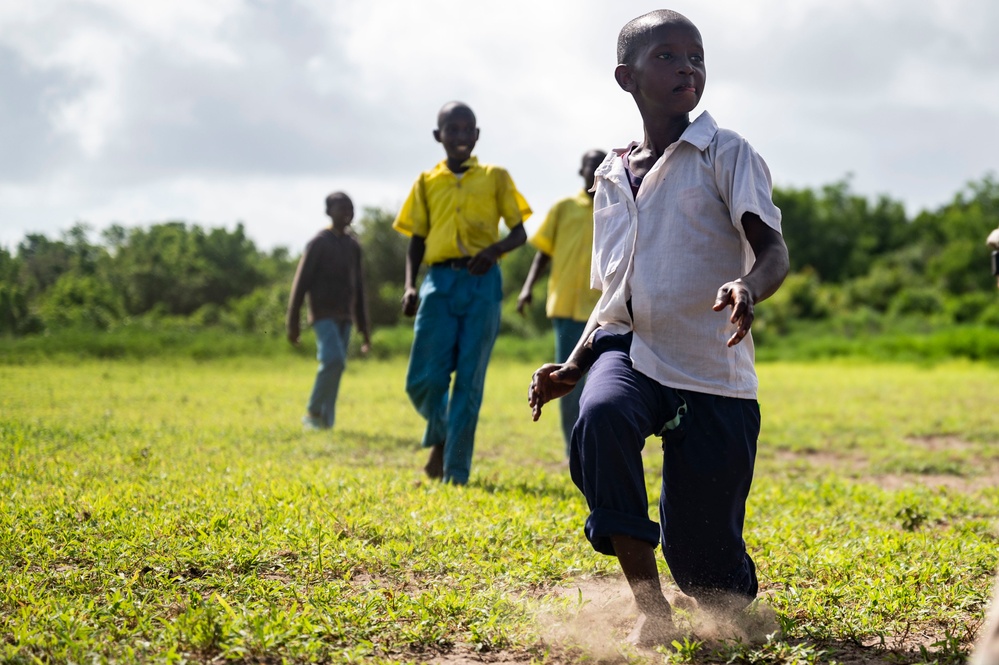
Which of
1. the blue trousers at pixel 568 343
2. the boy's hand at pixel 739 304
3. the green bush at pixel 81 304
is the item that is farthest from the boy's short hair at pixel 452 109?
the green bush at pixel 81 304

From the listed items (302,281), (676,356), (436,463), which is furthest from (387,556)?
(302,281)

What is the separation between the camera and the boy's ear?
358cm

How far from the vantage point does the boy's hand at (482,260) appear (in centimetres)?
621

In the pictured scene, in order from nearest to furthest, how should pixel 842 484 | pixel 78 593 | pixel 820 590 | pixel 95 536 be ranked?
pixel 78 593 < pixel 820 590 < pixel 95 536 < pixel 842 484

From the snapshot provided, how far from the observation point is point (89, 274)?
12.5m

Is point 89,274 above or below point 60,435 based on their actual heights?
above

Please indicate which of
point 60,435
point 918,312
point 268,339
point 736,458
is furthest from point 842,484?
point 918,312

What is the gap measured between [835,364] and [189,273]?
45.9ft

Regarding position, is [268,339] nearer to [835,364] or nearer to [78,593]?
[835,364]

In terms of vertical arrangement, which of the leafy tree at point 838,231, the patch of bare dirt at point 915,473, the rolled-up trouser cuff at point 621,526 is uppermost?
the leafy tree at point 838,231

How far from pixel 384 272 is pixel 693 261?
85.5 ft

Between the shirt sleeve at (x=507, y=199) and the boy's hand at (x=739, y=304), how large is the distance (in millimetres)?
3694

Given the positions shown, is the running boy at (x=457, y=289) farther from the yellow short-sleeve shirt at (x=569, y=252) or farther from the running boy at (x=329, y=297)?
the running boy at (x=329, y=297)

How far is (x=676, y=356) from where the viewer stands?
336cm
